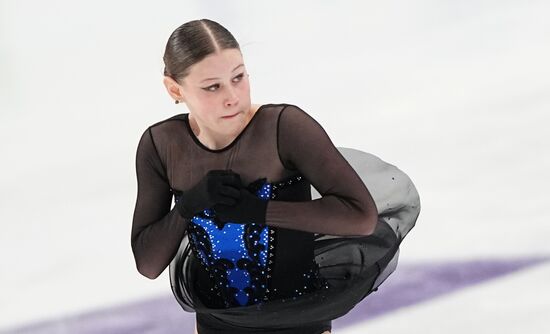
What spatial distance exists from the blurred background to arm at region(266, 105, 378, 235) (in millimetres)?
1269

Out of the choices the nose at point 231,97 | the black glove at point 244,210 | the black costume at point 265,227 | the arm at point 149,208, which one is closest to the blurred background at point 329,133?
the black costume at point 265,227

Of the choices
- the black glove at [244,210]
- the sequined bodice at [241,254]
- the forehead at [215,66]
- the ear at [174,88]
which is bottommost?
the sequined bodice at [241,254]

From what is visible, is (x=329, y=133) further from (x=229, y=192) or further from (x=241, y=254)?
(x=229, y=192)

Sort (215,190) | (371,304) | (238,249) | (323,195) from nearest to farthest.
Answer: (215,190), (323,195), (238,249), (371,304)

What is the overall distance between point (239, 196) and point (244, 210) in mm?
43

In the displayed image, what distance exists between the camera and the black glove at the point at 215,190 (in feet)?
6.91

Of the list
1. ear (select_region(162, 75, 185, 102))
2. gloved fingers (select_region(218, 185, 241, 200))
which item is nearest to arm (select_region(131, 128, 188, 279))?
ear (select_region(162, 75, 185, 102))

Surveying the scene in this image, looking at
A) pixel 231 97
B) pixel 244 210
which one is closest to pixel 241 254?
pixel 244 210

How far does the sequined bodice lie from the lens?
2336mm

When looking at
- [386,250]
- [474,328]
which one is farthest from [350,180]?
[474,328]

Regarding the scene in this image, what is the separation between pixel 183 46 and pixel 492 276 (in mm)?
2010

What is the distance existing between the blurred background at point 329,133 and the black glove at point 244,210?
1370mm

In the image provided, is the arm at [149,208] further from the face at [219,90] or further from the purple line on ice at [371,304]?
the purple line on ice at [371,304]

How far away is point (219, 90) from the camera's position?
2195 millimetres
